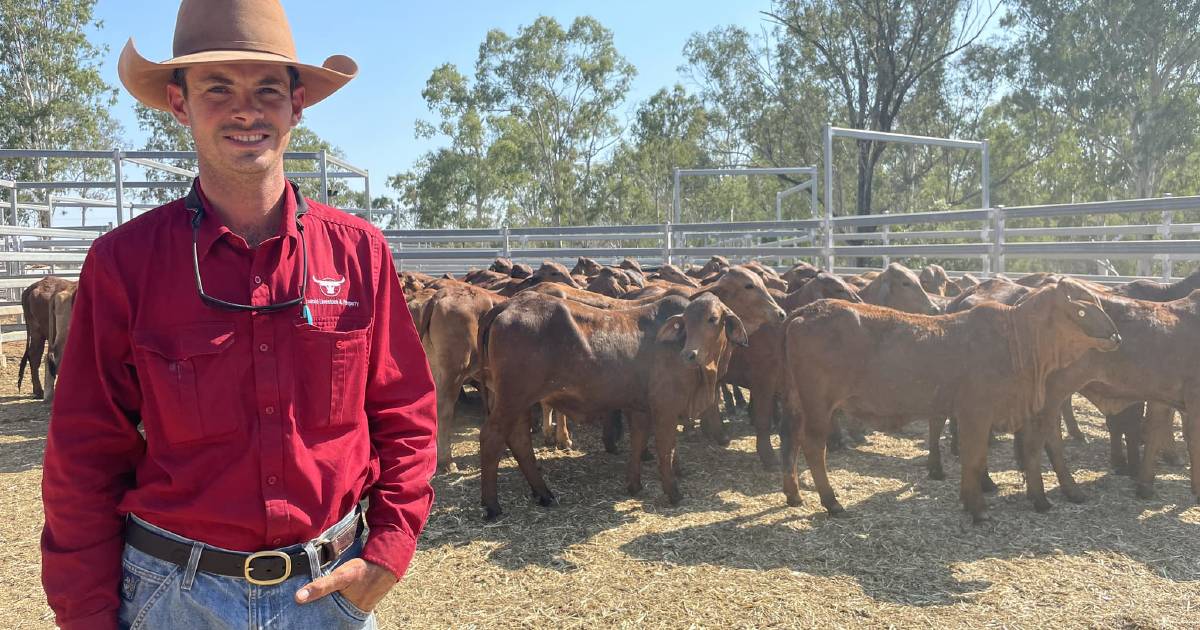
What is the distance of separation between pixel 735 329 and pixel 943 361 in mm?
1680

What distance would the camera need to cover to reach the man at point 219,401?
77.9 inches

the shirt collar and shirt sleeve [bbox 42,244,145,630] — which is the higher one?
the shirt collar

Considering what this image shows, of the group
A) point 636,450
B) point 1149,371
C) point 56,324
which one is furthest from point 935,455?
point 56,324

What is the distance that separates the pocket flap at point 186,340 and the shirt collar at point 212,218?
0.19 metres

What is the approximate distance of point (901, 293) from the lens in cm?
912

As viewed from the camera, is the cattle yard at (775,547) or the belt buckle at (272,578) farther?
the cattle yard at (775,547)

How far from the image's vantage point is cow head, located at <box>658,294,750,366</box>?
22.7 ft

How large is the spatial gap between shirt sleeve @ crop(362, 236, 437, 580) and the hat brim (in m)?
0.47

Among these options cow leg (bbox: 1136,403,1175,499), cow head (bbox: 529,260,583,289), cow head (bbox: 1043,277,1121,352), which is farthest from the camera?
cow head (bbox: 529,260,583,289)

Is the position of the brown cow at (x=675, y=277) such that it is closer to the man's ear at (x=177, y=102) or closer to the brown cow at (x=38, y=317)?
the brown cow at (x=38, y=317)

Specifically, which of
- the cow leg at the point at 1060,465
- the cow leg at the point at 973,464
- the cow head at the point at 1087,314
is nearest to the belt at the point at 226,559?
the cow leg at the point at 973,464

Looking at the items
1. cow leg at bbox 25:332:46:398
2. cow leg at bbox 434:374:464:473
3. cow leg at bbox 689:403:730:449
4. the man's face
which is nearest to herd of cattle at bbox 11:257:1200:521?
cow leg at bbox 689:403:730:449

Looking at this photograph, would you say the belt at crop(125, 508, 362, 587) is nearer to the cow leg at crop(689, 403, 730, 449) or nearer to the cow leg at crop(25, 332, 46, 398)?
the cow leg at crop(689, 403, 730, 449)

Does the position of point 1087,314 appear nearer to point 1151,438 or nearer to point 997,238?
point 1151,438
